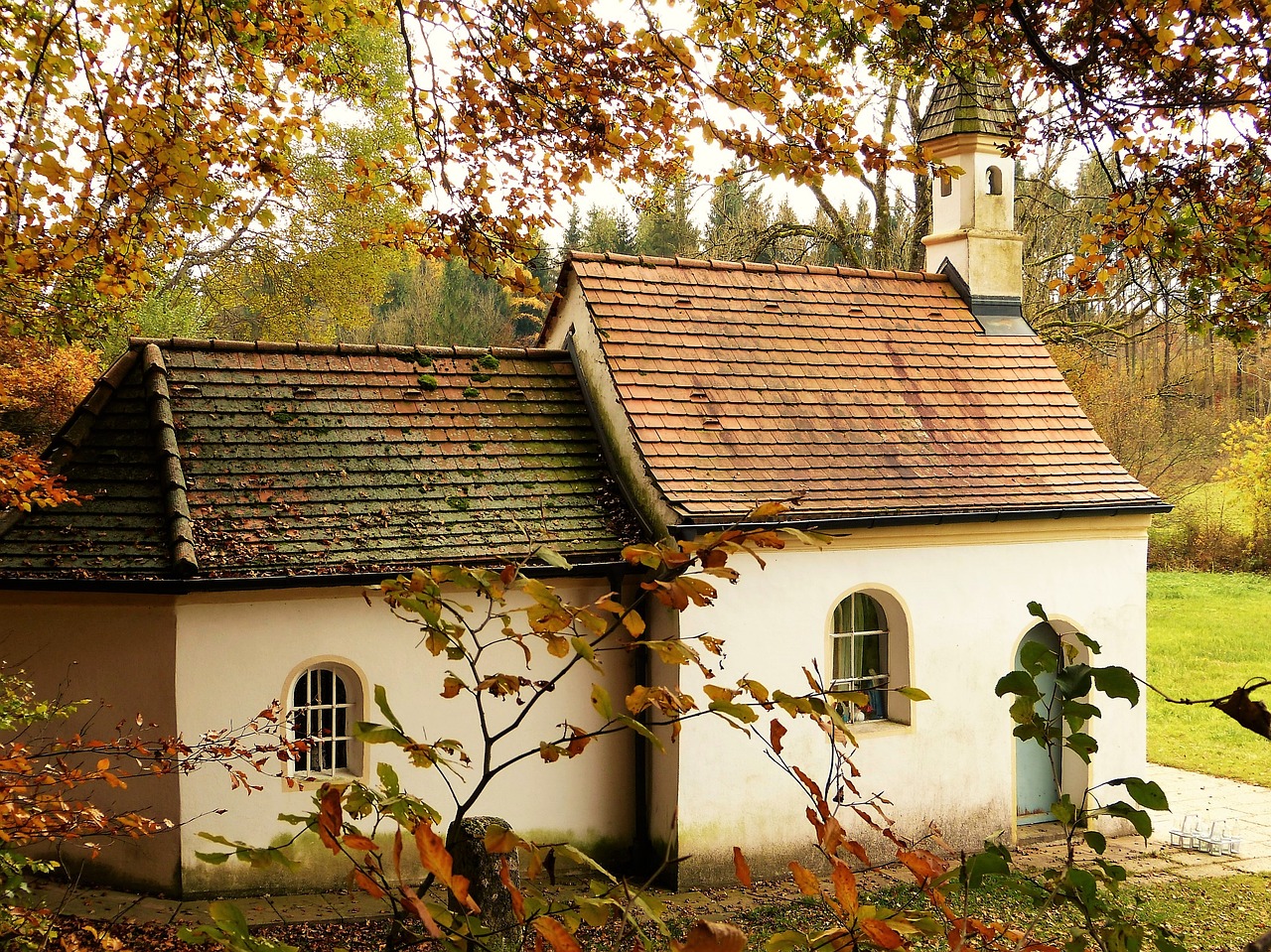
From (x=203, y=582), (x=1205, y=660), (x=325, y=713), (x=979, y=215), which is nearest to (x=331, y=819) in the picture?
(x=203, y=582)

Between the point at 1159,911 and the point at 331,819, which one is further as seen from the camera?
the point at 1159,911

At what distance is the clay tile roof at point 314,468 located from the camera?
9.28 metres

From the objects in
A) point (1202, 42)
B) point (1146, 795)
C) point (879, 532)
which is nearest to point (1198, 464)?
point (879, 532)

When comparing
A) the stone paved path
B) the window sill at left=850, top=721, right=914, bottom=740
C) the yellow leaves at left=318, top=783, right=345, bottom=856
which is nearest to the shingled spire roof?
the window sill at left=850, top=721, right=914, bottom=740

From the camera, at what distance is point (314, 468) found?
33.7 feet

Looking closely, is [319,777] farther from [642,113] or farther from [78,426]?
[642,113]

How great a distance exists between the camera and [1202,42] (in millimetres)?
4395

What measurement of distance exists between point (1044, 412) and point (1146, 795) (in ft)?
38.1

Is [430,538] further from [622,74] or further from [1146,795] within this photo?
[1146,795]

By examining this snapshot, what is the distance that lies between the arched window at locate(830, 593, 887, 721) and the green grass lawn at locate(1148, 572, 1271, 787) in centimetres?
683

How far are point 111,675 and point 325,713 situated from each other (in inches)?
71.5

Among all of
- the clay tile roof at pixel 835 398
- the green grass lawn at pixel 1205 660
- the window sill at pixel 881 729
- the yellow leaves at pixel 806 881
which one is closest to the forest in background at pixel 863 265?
the green grass lawn at pixel 1205 660

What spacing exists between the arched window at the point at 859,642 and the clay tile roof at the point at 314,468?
252cm

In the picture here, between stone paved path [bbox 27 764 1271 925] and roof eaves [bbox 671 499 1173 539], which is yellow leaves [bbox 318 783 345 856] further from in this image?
roof eaves [bbox 671 499 1173 539]
